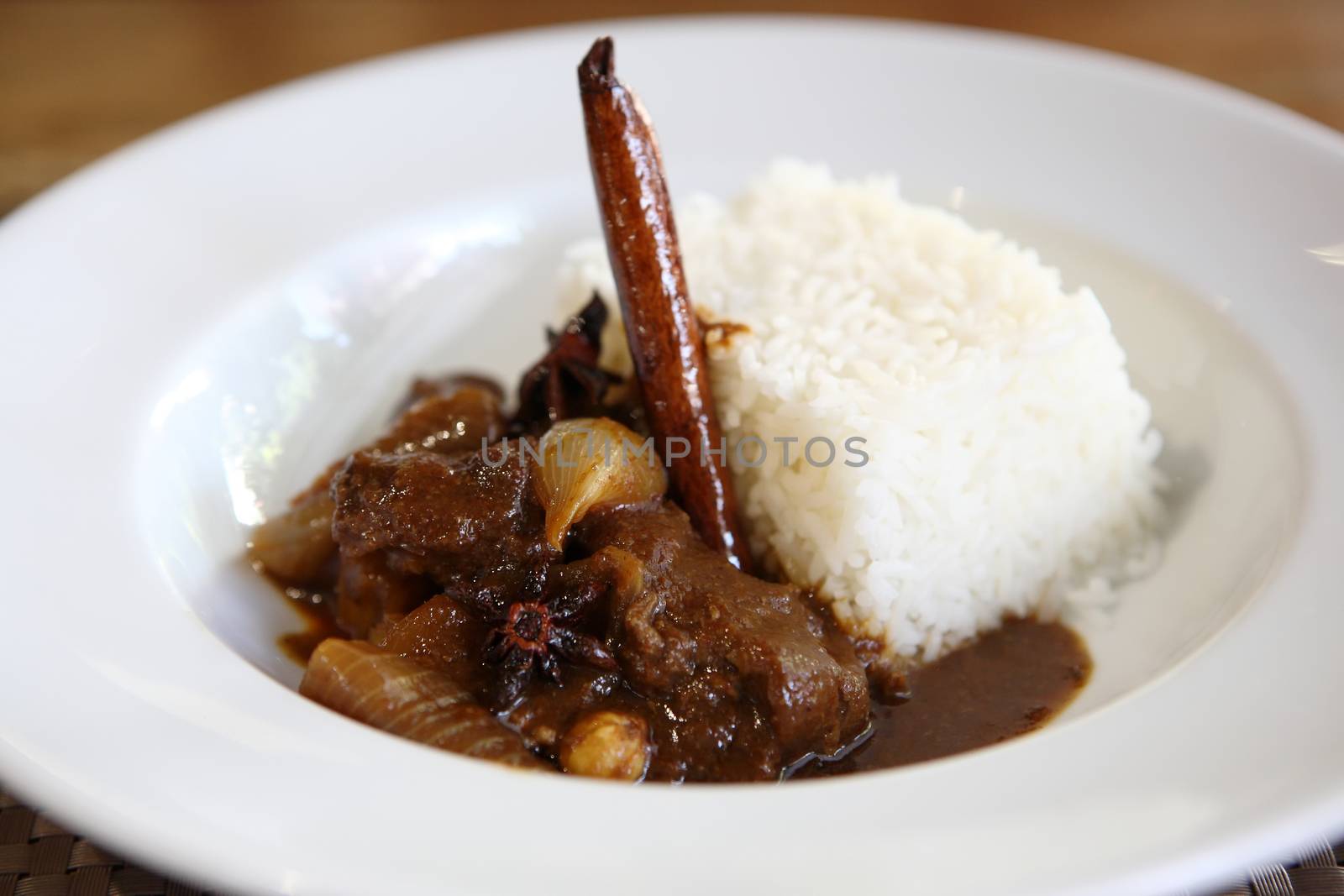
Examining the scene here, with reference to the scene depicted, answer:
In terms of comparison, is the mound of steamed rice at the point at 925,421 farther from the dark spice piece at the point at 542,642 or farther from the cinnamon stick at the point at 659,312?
the dark spice piece at the point at 542,642

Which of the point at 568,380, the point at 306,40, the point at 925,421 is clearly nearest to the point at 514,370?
the point at 568,380

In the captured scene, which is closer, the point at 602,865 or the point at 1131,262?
the point at 602,865

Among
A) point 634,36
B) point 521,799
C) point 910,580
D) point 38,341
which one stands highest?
A: point 634,36

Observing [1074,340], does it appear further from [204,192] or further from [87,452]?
[204,192]

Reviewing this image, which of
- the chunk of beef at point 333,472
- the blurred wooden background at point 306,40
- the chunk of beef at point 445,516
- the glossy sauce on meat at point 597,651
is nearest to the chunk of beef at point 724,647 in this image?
the glossy sauce on meat at point 597,651

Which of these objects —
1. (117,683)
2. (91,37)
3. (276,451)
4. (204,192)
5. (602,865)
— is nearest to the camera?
(602,865)

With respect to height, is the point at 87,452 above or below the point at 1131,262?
below

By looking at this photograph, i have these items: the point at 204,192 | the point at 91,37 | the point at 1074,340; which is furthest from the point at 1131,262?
the point at 91,37
